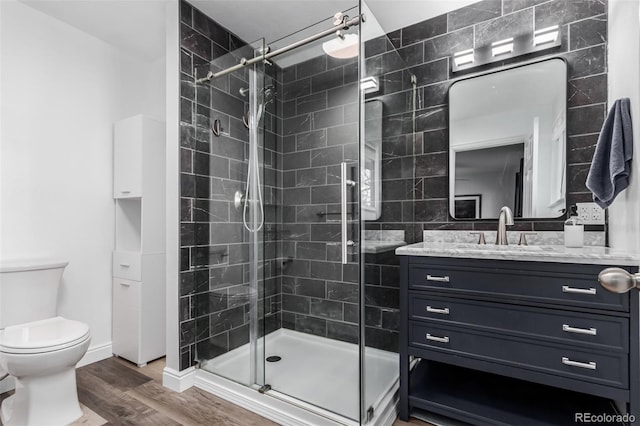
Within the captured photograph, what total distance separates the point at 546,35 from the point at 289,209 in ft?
6.32

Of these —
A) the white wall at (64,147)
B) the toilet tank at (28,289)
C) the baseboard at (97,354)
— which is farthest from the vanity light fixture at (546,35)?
the baseboard at (97,354)

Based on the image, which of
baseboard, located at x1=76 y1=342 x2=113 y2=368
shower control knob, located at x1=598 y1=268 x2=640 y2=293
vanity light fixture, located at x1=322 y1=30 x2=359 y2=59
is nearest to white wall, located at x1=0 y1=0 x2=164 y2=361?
baseboard, located at x1=76 y1=342 x2=113 y2=368

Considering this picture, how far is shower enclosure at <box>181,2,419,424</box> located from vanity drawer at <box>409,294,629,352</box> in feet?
0.77

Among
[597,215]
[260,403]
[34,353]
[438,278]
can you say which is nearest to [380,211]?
[438,278]

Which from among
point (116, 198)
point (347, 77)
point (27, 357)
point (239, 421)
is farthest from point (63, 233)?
point (347, 77)

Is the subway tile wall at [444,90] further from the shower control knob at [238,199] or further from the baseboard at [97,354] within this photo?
the baseboard at [97,354]

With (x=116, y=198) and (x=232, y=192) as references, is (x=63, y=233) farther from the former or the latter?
(x=232, y=192)

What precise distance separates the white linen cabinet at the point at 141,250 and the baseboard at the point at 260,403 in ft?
2.19

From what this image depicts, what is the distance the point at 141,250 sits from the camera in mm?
2523

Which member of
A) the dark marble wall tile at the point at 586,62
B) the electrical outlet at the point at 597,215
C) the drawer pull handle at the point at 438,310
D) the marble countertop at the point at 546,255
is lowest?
the drawer pull handle at the point at 438,310

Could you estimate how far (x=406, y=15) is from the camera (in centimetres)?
233

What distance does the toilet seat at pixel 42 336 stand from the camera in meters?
1.63

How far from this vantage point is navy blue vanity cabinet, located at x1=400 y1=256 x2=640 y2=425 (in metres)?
1.35

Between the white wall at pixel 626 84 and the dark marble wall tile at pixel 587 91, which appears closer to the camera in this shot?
the white wall at pixel 626 84
